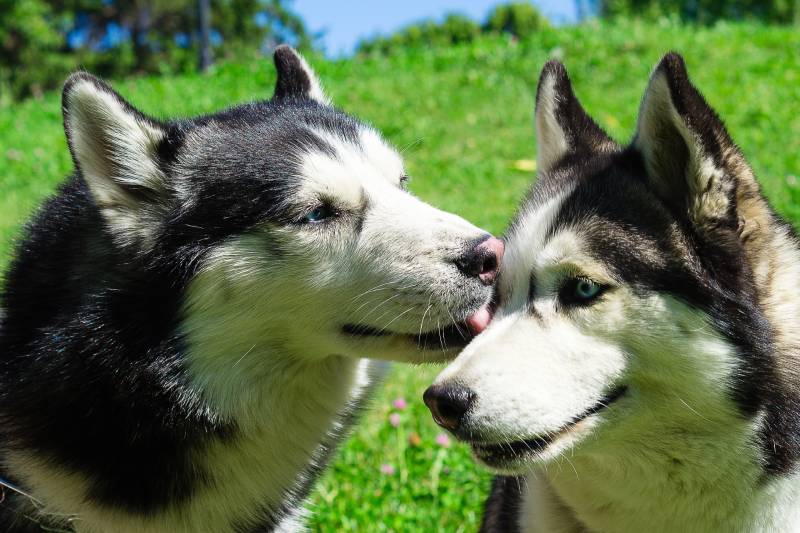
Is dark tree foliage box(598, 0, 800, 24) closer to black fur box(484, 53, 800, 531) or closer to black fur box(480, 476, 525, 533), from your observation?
black fur box(480, 476, 525, 533)

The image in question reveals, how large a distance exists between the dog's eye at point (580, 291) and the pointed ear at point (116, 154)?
5.33 feet

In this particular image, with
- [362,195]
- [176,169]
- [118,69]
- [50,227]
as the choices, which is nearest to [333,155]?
[362,195]

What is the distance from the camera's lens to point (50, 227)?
338 cm

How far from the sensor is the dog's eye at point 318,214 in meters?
3.21

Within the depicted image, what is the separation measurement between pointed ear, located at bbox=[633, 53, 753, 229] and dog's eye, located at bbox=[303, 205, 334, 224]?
1.23 m

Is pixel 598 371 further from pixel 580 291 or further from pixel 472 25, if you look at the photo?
pixel 472 25

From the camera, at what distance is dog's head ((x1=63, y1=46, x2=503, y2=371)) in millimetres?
3064

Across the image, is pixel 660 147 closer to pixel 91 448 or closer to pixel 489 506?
pixel 489 506

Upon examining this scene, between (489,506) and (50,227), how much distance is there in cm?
238

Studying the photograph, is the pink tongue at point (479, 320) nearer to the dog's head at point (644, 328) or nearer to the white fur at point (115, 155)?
the dog's head at point (644, 328)

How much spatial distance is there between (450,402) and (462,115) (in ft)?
33.3

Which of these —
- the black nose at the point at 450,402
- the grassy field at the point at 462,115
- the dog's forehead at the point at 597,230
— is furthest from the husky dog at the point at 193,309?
the grassy field at the point at 462,115

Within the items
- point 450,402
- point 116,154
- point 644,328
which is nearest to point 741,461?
point 644,328

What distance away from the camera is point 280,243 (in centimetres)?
319
